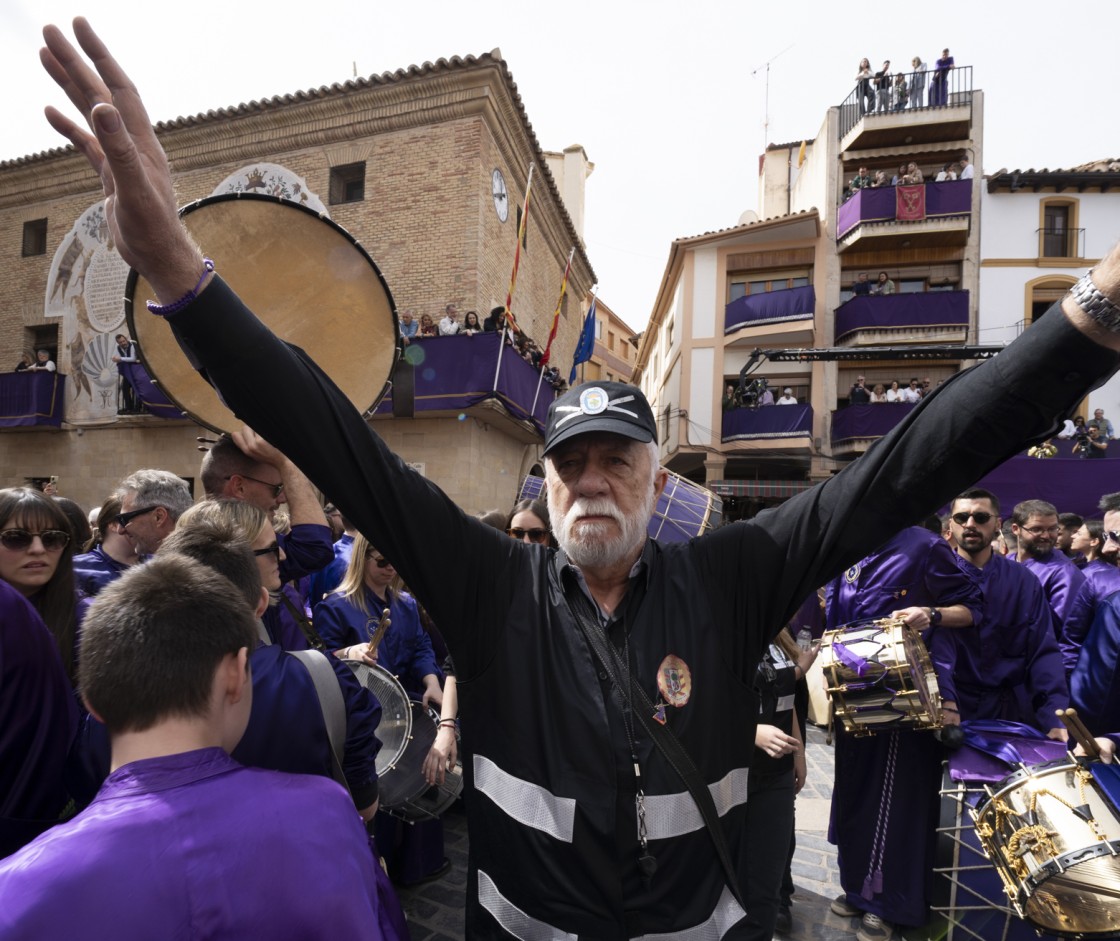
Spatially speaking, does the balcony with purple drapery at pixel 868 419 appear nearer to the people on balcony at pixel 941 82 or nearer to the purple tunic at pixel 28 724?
the people on balcony at pixel 941 82

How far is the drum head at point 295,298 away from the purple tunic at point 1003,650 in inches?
142

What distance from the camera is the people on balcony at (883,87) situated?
22.2m

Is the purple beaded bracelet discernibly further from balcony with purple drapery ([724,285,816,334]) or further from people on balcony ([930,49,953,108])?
people on balcony ([930,49,953,108])

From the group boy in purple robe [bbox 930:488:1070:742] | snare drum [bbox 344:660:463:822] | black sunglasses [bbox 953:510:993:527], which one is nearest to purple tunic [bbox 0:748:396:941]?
snare drum [bbox 344:660:463:822]

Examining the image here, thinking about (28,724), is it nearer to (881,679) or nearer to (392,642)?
(392,642)

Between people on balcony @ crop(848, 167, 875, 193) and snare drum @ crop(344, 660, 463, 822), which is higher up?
people on balcony @ crop(848, 167, 875, 193)

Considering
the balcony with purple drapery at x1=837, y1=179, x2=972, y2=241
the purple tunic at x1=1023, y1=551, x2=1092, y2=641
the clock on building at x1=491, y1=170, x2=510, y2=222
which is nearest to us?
the purple tunic at x1=1023, y1=551, x2=1092, y2=641

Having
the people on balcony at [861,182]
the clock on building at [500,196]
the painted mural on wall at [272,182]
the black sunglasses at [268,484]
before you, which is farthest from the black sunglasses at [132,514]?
the people on balcony at [861,182]

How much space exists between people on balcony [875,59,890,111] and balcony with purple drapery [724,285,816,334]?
22.8 feet

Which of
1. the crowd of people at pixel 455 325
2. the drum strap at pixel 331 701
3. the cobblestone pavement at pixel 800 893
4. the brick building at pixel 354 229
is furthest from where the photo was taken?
the brick building at pixel 354 229

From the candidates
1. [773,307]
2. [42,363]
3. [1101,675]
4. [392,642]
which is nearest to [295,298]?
[392,642]

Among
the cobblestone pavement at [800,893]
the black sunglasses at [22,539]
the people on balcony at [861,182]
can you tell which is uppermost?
the people on balcony at [861,182]

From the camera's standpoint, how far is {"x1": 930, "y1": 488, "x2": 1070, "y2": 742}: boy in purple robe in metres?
3.82

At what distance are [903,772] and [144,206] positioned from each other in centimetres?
435
